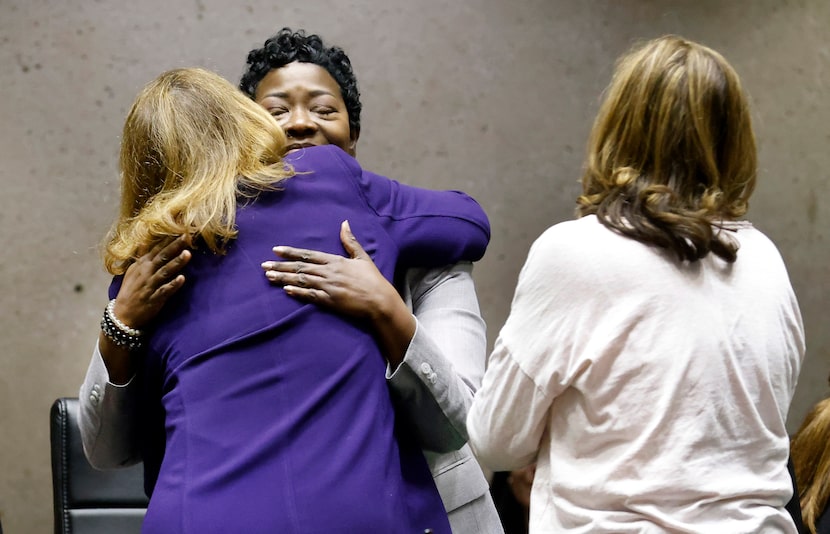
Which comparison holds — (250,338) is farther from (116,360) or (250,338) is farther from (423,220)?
(423,220)

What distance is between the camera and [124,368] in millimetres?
1437

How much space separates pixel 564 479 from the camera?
→ 3.83 feet

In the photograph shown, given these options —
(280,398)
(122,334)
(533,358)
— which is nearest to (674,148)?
(533,358)

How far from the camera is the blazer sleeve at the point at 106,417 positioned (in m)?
1.44

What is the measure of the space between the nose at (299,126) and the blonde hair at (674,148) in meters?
0.74

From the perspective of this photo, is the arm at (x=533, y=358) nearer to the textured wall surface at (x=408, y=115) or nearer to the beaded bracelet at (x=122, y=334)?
the beaded bracelet at (x=122, y=334)

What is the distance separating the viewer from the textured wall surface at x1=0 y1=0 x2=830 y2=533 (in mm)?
2719

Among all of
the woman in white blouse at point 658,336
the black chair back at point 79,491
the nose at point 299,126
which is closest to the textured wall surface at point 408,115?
the black chair back at point 79,491

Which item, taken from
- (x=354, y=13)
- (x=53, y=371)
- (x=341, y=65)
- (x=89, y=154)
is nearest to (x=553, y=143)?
(x=354, y=13)

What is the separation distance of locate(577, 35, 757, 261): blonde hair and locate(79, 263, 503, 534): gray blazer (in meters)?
0.35

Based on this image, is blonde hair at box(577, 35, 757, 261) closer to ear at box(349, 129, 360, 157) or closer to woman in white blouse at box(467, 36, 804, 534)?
woman in white blouse at box(467, 36, 804, 534)

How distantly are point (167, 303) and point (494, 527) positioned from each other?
0.62m

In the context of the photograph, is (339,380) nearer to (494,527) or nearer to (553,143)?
(494,527)

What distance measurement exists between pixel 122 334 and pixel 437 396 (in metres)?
0.46
